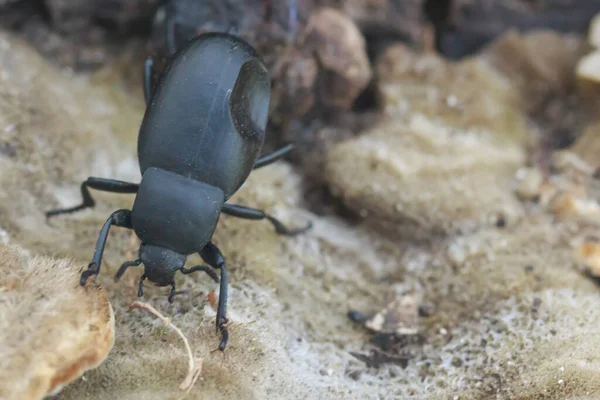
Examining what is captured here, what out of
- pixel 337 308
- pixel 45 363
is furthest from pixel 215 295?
pixel 45 363

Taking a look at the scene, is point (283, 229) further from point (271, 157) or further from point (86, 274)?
point (86, 274)

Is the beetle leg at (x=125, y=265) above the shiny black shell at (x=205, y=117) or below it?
below

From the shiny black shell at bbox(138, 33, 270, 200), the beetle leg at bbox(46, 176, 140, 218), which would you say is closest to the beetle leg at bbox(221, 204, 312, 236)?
the shiny black shell at bbox(138, 33, 270, 200)

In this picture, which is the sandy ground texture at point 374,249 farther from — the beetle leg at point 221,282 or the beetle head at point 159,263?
the beetle head at point 159,263

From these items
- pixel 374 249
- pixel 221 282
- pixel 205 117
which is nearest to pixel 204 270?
pixel 221 282

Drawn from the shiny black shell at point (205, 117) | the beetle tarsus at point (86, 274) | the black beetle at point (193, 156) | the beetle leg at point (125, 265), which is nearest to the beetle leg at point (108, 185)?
the black beetle at point (193, 156)
